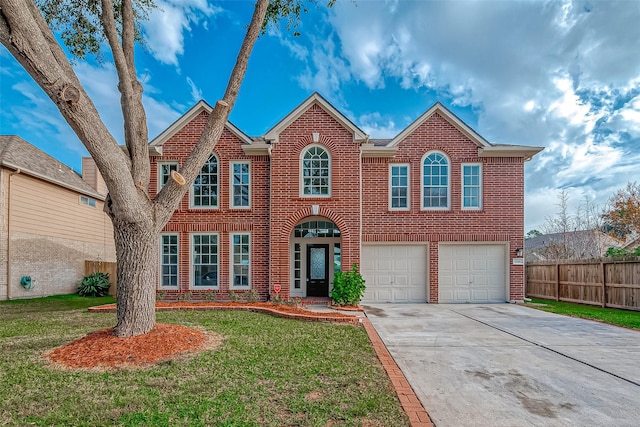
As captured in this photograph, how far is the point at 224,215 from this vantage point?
1224 cm

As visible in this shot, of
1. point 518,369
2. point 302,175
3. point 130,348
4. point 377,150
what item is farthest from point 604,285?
point 130,348

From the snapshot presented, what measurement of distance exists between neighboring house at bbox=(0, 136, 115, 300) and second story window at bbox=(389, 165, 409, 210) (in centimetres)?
1398

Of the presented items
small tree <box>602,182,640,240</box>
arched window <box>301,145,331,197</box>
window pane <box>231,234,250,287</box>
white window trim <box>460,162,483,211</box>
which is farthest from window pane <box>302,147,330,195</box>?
small tree <box>602,182,640,240</box>

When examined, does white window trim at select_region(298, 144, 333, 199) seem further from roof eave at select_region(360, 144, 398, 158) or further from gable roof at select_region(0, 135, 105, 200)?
gable roof at select_region(0, 135, 105, 200)

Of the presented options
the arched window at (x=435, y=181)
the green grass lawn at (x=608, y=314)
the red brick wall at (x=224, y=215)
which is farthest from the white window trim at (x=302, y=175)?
the green grass lawn at (x=608, y=314)

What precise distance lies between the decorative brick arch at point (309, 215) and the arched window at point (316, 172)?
63 cm

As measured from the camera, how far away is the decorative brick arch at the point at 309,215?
1154 cm

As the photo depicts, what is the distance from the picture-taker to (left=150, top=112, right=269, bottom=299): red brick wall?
12062mm

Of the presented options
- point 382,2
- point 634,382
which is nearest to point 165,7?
point 382,2

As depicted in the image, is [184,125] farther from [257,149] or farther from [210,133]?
[210,133]

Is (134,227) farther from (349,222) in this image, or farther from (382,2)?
(382,2)

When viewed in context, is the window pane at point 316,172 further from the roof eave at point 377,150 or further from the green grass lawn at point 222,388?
the green grass lawn at point 222,388

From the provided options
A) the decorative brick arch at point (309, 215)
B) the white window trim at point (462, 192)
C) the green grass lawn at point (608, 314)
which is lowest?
the green grass lawn at point (608, 314)

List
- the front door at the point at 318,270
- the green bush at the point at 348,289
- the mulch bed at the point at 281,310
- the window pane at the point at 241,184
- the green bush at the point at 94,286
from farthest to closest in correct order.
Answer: the green bush at the point at 94,286, the front door at the point at 318,270, the window pane at the point at 241,184, the green bush at the point at 348,289, the mulch bed at the point at 281,310
